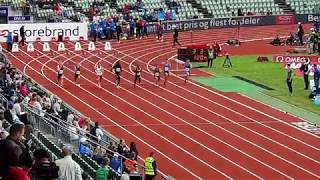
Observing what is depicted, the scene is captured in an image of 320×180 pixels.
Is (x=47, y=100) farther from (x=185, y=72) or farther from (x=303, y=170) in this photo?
(x=185, y=72)

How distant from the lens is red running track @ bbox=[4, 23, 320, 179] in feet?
71.5

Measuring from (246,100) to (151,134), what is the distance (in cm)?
703

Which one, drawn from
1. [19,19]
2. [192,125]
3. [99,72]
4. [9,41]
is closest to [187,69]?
[99,72]

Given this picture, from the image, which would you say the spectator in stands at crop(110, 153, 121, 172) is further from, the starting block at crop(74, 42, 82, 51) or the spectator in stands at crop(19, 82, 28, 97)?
the starting block at crop(74, 42, 82, 51)

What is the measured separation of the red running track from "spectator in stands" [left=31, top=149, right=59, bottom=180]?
34.6ft

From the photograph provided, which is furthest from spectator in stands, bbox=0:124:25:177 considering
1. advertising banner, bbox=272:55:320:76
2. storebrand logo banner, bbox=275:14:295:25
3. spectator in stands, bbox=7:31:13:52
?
storebrand logo banner, bbox=275:14:295:25

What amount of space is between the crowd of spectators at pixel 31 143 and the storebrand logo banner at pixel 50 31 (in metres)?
17.0

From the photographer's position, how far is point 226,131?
85.5 ft

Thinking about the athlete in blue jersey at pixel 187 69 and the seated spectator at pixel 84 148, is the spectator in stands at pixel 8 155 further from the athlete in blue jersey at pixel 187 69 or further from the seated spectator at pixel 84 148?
the athlete in blue jersey at pixel 187 69

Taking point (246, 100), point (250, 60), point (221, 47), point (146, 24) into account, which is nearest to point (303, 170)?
point (246, 100)

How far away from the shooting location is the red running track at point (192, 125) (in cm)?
2180

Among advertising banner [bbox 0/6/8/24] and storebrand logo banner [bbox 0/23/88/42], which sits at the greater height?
advertising banner [bbox 0/6/8/24]

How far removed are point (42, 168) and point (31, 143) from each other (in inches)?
208

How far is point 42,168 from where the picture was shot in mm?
10172
